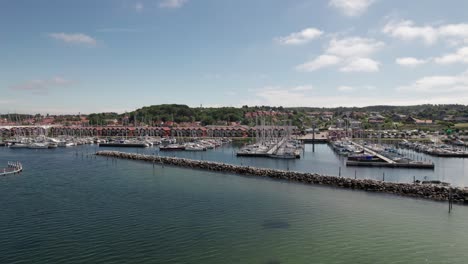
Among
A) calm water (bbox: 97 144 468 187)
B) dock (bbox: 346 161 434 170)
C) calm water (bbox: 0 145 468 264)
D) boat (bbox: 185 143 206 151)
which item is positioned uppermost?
boat (bbox: 185 143 206 151)

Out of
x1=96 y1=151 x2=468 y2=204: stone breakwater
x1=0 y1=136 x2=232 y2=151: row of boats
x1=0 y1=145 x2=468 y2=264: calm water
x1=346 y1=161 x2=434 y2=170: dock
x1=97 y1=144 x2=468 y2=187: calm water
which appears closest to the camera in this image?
x1=0 y1=145 x2=468 y2=264: calm water

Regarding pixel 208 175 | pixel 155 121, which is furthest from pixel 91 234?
pixel 155 121

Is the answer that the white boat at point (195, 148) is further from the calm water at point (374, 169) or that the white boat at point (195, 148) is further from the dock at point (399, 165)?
the dock at point (399, 165)

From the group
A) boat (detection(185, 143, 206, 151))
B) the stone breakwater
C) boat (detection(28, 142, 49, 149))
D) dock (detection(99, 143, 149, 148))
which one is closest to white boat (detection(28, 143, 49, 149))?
boat (detection(28, 142, 49, 149))

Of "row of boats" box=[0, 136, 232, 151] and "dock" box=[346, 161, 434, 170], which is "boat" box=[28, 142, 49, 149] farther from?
"dock" box=[346, 161, 434, 170]

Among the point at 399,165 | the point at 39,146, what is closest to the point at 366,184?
the point at 399,165

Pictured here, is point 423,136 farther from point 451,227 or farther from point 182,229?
point 182,229

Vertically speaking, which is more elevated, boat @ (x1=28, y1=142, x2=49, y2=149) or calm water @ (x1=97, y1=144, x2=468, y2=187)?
boat @ (x1=28, y1=142, x2=49, y2=149)

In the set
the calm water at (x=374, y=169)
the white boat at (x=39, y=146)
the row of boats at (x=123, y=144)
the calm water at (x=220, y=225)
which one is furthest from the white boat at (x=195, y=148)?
the calm water at (x=220, y=225)
